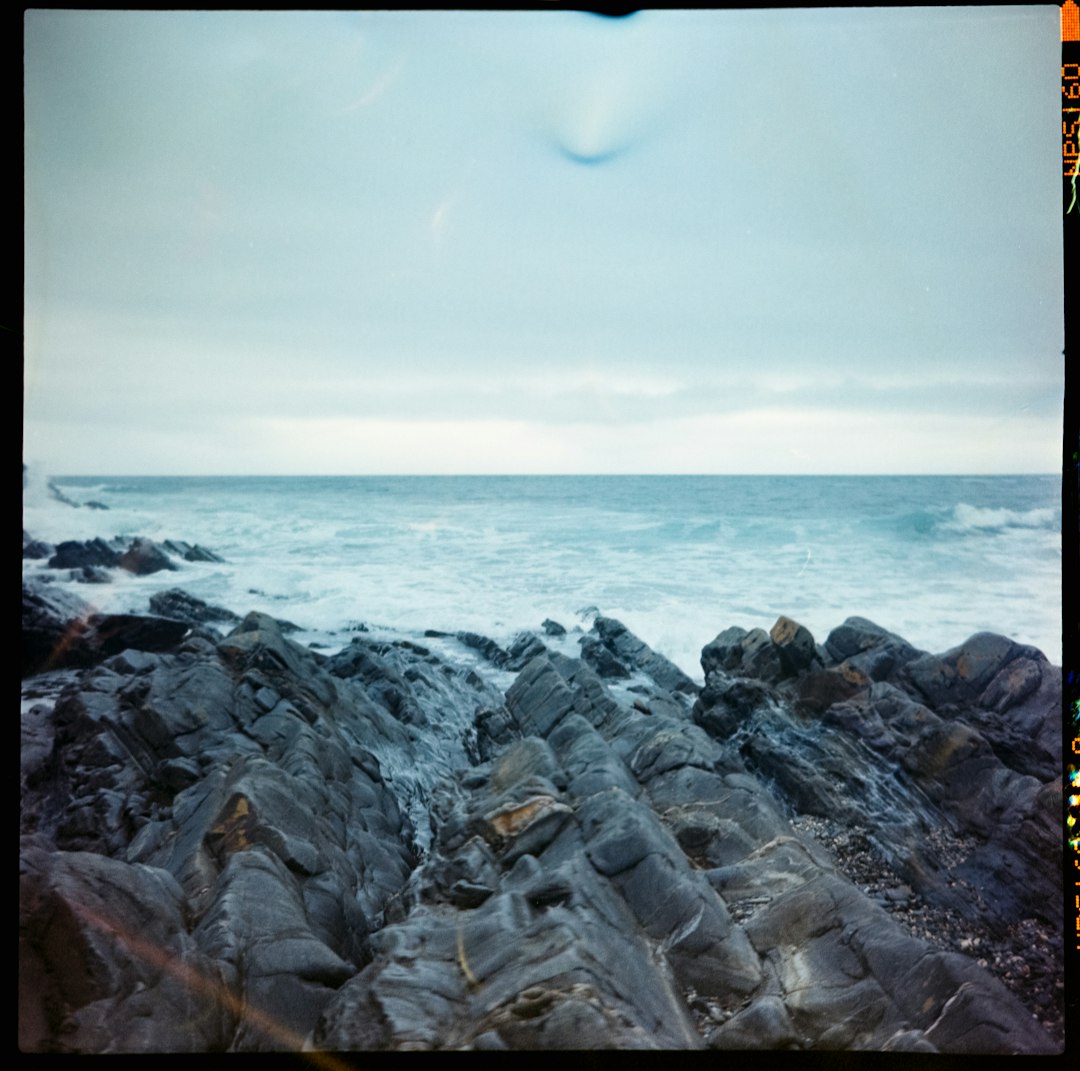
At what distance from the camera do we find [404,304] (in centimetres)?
392

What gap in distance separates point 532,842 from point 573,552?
60.7 inches

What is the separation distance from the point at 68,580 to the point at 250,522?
0.91 meters

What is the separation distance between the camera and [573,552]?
422 cm

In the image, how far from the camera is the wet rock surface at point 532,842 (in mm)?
3074

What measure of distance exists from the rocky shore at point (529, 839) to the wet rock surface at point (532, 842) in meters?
0.01

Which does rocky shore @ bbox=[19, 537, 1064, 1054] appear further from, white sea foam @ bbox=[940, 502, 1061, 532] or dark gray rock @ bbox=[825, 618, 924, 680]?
white sea foam @ bbox=[940, 502, 1061, 532]

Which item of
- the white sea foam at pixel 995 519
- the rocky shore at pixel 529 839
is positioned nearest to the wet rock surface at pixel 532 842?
the rocky shore at pixel 529 839

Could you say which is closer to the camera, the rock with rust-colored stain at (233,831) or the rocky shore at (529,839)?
the rocky shore at (529,839)

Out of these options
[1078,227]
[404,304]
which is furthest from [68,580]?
[1078,227]

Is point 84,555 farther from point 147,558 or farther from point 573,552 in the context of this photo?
point 573,552

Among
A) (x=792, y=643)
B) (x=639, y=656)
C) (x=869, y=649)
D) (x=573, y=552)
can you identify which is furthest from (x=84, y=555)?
(x=869, y=649)

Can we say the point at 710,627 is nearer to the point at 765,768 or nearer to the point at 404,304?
the point at 765,768

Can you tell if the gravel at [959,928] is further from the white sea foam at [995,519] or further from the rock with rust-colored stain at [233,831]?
the rock with rust-colored stain at [233,831]

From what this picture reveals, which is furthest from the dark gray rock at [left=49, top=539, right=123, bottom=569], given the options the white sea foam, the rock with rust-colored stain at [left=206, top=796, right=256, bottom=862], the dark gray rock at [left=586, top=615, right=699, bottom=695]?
the white sea foam
